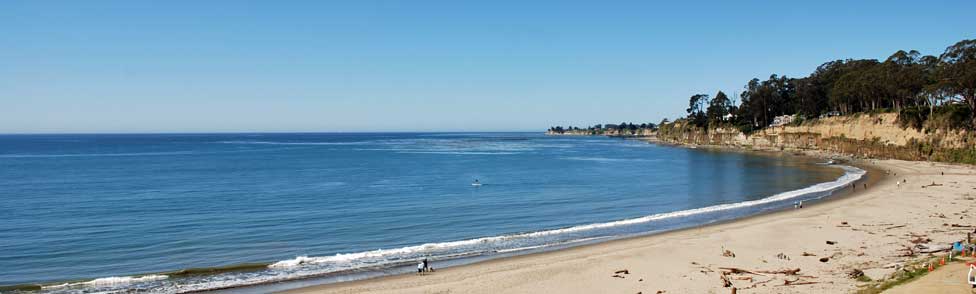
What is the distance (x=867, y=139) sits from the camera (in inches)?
3118

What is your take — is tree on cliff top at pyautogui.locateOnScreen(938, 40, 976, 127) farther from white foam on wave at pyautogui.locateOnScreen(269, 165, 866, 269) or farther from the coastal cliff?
white foam on wave at pyautogui.locateOnScreen(269, 165, 866, 269)

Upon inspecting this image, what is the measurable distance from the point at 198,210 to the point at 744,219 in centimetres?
3316

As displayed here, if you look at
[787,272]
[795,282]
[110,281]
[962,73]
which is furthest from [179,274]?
[962,73]

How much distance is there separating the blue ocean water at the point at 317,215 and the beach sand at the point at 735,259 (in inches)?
113

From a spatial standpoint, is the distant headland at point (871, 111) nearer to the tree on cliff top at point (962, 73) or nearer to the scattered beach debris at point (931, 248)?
the tree on cliff top at point (962, 73)

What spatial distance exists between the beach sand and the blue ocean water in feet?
9.39

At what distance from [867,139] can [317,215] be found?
72648mm

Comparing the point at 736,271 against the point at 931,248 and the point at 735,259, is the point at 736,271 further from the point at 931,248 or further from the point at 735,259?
the point at 931,248

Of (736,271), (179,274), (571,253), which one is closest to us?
(736,271)

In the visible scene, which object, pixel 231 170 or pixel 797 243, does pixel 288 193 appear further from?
pixel 797 243

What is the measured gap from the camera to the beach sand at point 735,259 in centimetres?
1973

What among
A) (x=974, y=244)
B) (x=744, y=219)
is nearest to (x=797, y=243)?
(x=974, y=244)

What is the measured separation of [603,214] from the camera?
37.6 metres

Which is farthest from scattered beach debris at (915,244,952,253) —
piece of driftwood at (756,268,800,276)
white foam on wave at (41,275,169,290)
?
white foam on wave at (41,275,169,290)
